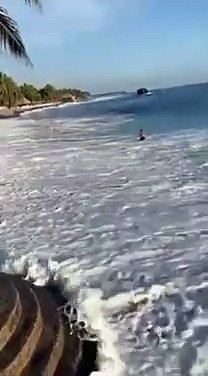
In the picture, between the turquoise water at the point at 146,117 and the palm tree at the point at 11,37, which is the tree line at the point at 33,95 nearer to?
the turquoise water at the point at 146,117

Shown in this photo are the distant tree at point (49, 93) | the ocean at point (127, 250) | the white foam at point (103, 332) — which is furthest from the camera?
the distant tree at point (49, 93)

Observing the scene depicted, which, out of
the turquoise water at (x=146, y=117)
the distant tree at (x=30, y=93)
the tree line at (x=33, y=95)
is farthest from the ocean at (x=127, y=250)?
the distant tree at (x=30, y=93)

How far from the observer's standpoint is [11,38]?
6746 millimetres

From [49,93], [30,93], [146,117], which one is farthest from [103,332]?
[49,93]

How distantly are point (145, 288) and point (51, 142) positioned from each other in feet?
71.6

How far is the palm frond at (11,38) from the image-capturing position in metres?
5.96

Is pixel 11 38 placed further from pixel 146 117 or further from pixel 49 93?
pixel 49 93

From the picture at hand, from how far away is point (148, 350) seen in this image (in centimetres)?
433

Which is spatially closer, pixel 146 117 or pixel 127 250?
pixel 127 250

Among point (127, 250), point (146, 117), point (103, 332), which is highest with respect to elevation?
point (146, 117)

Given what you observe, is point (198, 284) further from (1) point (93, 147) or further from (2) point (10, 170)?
(1) point (93, 147)

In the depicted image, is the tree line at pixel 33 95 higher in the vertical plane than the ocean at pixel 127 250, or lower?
higher

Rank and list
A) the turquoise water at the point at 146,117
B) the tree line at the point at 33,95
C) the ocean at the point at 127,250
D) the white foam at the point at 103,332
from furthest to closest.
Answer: the tree line at the point at 33,95 < the turquoise water at the point at 146,117 < the ocean at the point at 127,250 < the white foam at the point at 103,332

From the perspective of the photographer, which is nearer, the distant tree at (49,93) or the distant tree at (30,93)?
the distant tree at (30,93)
